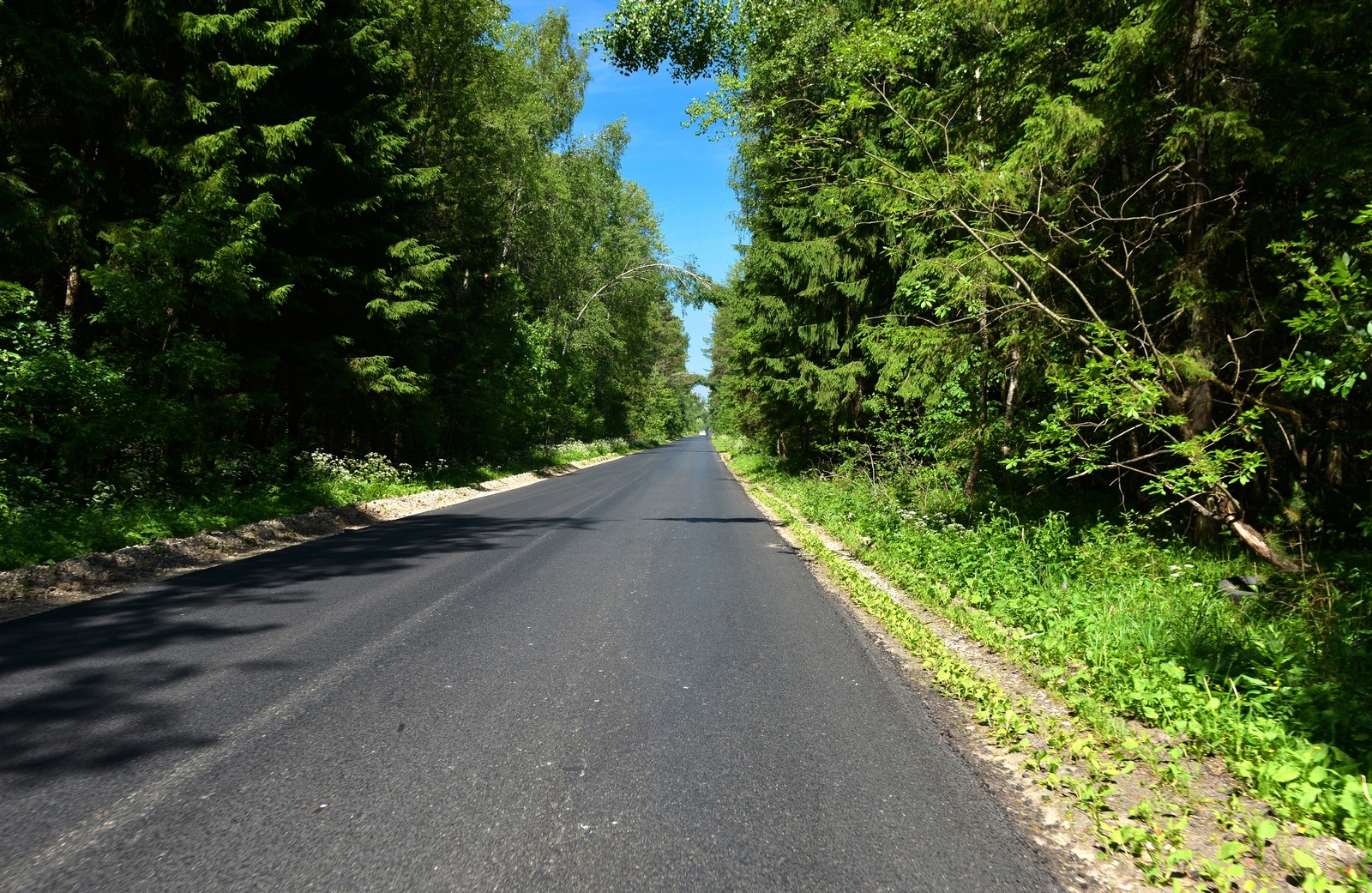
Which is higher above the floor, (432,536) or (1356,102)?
(1356,102)

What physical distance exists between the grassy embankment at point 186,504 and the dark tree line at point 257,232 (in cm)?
41

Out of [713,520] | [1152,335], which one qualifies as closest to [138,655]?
[1152,335]

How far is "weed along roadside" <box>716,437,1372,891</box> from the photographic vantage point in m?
2.67

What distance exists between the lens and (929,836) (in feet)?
9.28

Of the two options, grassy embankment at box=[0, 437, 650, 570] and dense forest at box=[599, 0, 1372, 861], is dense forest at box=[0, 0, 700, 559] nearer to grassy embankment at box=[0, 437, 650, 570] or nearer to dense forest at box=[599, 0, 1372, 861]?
grassy embankment at box=[0, 437, 650, 570]

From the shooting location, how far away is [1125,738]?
3693mm

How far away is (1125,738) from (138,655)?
6271 millimetres

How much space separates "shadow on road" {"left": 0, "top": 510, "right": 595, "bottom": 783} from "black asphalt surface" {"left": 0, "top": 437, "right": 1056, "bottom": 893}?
27 mm

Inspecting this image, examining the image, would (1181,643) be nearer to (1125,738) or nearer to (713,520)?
(1125,738)

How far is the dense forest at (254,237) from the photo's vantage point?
9867 mm

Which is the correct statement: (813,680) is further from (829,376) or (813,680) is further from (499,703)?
(829,376)

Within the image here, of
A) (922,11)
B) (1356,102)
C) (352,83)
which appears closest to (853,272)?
(922,11)

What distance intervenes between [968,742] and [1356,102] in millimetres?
6120

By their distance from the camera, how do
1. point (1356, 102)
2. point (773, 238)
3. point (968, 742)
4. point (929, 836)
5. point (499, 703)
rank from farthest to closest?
point (773, 238), point (1356, 102), point (499, 703), point (968, 742), point (929, 836)
